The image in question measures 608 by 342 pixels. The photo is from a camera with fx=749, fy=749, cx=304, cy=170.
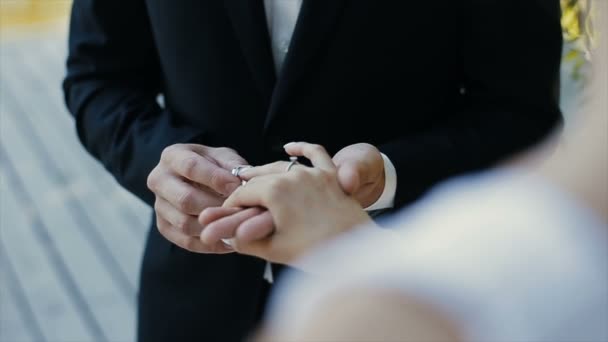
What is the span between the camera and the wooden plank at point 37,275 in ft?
8.85

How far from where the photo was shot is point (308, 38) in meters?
1.20

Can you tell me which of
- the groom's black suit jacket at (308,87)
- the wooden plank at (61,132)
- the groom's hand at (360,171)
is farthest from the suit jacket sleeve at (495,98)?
the wooden plank at (61,132)

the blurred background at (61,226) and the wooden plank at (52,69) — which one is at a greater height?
the wooden plank at (52,69)

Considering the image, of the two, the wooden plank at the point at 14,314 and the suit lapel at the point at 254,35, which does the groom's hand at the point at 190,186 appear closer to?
the suit lapel at the point at 254,35

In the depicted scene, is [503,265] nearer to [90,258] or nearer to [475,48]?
[475,48]

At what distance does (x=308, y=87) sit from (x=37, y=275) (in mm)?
2094

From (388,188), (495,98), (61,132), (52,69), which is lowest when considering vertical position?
(61,132)

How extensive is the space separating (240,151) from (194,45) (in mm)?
198

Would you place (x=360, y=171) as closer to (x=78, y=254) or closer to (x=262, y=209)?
(x=262, y=209)

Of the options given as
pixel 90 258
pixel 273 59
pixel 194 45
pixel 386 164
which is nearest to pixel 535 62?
pixel 386 164

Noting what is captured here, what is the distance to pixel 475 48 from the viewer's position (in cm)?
125

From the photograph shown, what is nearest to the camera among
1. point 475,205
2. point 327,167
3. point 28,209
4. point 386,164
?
point 475,205

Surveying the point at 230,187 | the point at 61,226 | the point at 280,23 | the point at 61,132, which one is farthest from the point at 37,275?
the point at 230,187

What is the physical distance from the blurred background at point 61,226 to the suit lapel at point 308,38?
87cm
